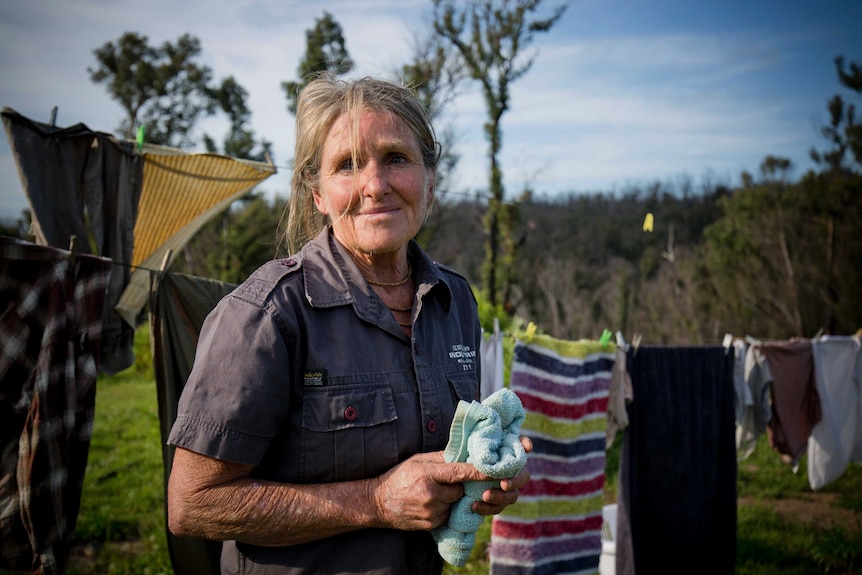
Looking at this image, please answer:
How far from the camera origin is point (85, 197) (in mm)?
3025

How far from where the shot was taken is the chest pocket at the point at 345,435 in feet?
4.67

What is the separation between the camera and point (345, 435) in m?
1.44

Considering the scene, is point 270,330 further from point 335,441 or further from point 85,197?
point 85,197

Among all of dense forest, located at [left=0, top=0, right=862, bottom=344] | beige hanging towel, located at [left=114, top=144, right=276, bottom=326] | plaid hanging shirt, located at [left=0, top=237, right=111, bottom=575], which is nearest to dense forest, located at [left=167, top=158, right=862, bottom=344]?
dense forest, located at [left=0, top=0, right=862, bottom=344]

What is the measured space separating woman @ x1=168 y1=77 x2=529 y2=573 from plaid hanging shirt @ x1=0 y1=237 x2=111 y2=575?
122 cm

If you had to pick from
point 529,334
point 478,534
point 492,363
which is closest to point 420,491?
point 529,334

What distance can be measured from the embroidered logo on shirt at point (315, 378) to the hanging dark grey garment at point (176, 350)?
5.59 ft

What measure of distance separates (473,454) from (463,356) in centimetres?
49

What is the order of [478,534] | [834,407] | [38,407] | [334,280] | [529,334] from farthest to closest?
[834,407] < [478,534] < [529,334] < [38,407] < [334,280]

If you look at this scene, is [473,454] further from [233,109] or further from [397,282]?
[233,109]

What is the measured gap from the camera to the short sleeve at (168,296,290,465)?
4.28 ft

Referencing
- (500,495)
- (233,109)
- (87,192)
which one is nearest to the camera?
(500,495)

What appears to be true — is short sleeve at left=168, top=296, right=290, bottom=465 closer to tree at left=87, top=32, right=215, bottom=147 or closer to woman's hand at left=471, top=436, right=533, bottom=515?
woman's hand at left=471, top=436, right=533, bottom=515

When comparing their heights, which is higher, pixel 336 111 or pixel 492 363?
pixel 336 111
